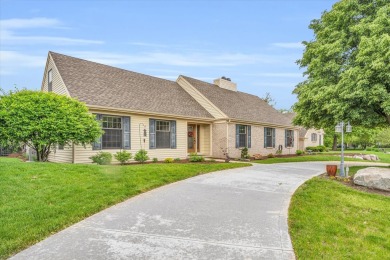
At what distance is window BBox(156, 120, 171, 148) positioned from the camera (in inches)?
579

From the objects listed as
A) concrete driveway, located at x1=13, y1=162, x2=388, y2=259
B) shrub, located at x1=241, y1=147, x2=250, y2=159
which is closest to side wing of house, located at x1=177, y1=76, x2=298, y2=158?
shrub, located at x1=241, y1=147, x2=250, y2=159

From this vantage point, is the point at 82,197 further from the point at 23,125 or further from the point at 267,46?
the point at 267,46

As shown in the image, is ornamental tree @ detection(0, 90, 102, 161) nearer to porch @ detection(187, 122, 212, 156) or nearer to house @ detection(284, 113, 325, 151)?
porch @ detection(187, 122, 212, 156)

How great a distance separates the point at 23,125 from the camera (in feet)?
31.2

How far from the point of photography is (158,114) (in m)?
14.3

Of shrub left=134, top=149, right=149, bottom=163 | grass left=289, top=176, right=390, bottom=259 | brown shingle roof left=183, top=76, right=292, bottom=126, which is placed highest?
brown shingle roof left=183, top=76, right=292, bottom=126

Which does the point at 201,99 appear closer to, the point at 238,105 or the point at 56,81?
the point at 238,105

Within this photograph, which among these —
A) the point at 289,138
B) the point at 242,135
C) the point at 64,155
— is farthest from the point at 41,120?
the point at 289,138

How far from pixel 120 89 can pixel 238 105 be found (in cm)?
983

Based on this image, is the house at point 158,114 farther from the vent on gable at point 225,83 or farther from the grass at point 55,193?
the grass at point 55,193

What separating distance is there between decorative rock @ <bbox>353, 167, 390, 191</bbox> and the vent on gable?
15628 mm

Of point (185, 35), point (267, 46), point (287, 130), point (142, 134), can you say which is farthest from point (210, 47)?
point (142, 134)

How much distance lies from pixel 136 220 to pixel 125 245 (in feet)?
3.43

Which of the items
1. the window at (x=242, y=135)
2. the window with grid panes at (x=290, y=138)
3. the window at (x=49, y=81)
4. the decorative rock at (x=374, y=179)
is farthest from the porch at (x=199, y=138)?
the decorative rock at (x=374, y=179)
